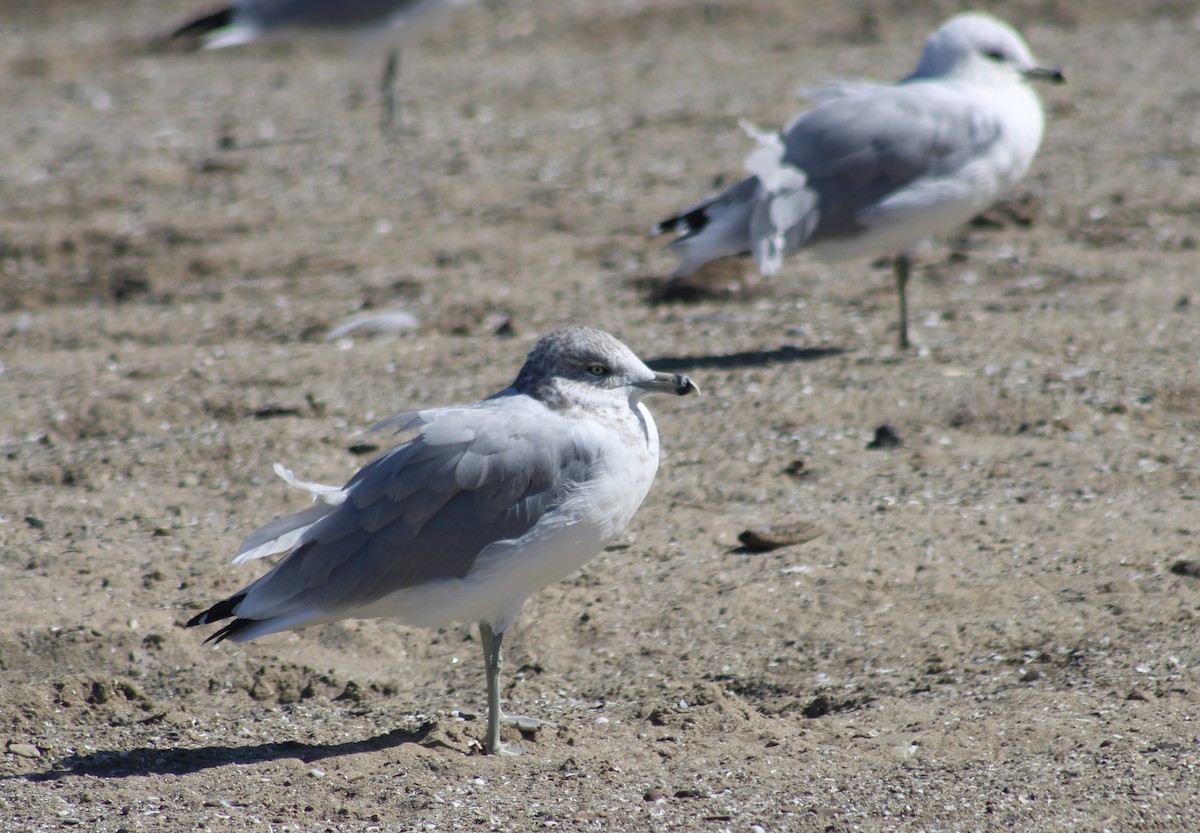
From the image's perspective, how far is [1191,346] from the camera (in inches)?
265

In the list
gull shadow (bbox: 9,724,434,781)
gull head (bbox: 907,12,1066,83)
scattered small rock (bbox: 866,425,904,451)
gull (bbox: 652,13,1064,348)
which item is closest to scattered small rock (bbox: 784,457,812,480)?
scattered small rock (bbox: 866,425,904,451)

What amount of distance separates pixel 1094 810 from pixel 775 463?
2.43 meters

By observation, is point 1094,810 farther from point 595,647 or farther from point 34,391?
point 34,391

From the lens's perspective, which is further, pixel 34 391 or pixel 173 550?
pixel 34 391

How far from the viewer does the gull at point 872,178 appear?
23.0 ft

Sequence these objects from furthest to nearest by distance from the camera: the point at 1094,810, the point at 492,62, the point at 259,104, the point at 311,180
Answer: the point at 492,62
the point at 259,104
the point at 311,180
the point at 1094,810

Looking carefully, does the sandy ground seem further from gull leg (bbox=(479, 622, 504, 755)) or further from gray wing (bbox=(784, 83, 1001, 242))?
gray wing (bbox=(784, 83, 1001, 242))

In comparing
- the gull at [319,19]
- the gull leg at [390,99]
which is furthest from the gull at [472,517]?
the gull at [319,19]

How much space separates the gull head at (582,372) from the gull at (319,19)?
7318 mm

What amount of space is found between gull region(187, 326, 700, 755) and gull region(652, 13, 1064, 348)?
293cm

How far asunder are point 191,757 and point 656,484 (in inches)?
84.6

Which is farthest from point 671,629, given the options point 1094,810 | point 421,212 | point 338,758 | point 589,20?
point 589,20

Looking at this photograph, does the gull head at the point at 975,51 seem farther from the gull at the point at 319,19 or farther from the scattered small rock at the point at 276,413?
the gull at the point at 319,19

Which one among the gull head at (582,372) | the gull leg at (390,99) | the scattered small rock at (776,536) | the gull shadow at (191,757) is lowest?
the scattered small rock at (776,536)
